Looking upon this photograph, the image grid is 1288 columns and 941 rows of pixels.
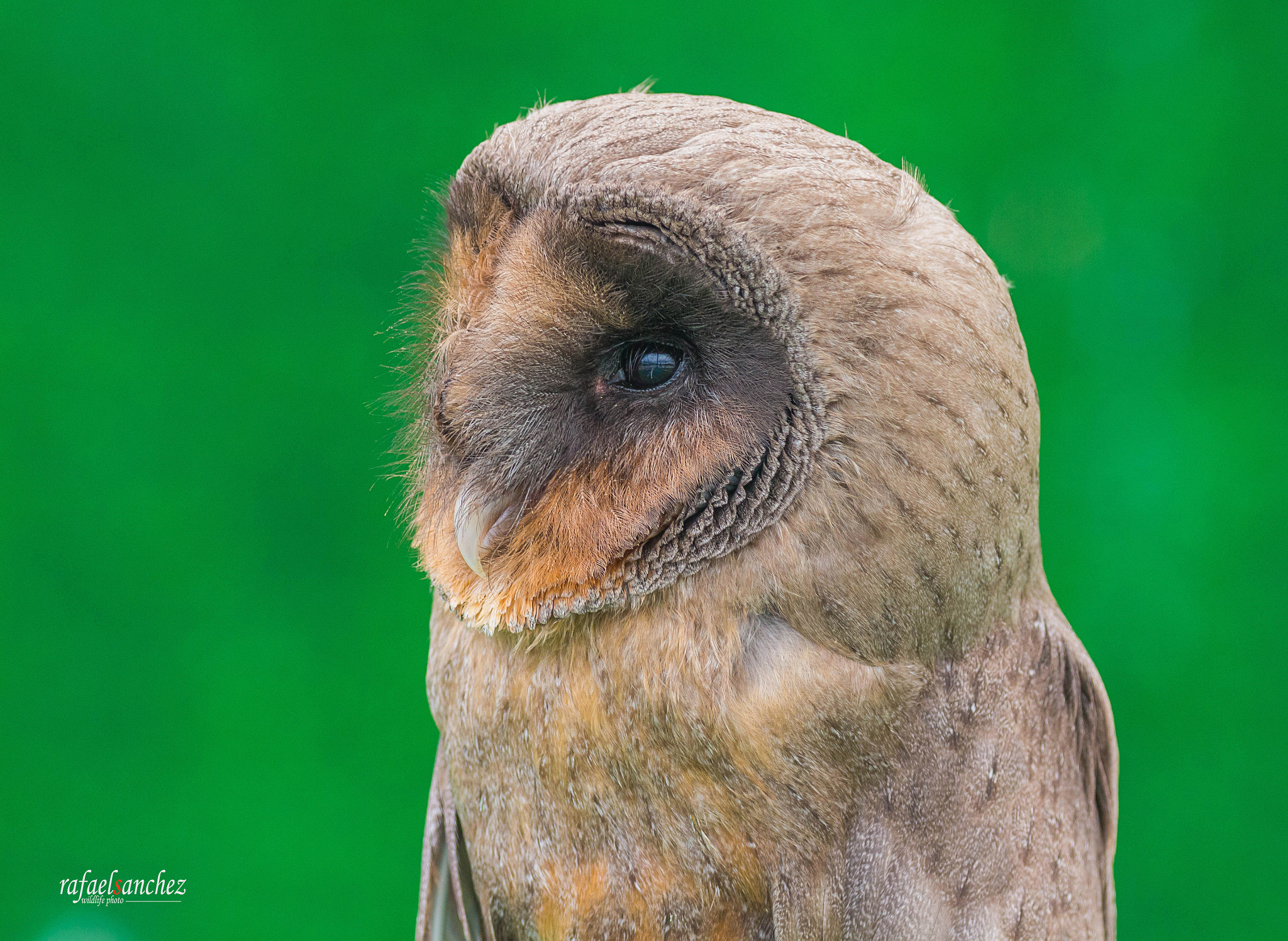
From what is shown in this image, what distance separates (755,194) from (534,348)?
29 centimetres

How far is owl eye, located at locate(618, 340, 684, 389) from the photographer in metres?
1.15

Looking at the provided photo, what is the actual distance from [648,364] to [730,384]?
0.10 metres

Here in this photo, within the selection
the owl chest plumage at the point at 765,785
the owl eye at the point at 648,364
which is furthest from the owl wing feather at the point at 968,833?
the owl eye at the point at 648,364

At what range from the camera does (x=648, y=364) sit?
1.16 meters

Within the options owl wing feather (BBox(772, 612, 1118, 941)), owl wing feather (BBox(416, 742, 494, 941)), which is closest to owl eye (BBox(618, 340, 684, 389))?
owl wing feather (BBox(772, 612, 1118, 941))

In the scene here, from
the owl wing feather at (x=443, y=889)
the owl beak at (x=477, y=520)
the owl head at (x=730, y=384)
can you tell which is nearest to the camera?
the owl head at (x=730, y=384)

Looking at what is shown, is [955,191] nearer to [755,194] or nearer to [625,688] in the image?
[755,194]

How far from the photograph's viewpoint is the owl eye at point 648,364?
1.15 m

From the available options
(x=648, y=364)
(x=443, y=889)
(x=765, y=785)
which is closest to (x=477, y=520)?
(x=648, y=364)

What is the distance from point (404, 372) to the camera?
1.46 meters

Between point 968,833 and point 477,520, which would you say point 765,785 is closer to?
point 968,833

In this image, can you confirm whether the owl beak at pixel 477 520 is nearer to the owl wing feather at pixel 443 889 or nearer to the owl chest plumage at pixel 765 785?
the owl chest plumage at pixel 765 785

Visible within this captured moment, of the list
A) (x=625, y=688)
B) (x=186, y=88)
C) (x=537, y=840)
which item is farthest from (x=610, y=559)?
(x=186, y=88)

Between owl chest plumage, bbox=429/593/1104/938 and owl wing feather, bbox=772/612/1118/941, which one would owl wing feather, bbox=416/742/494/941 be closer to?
owl chest plumage, bbox=429/593/1104/938
